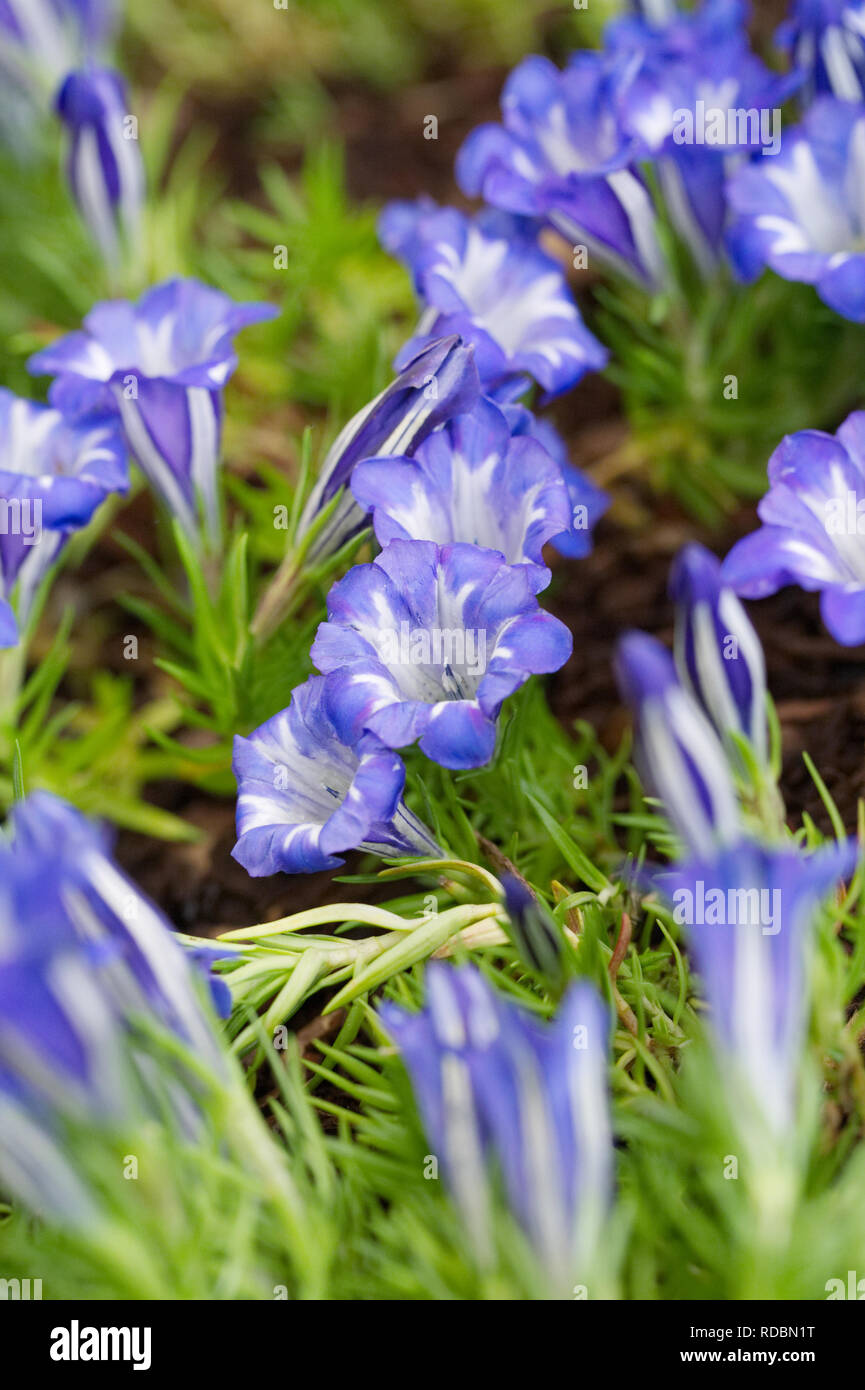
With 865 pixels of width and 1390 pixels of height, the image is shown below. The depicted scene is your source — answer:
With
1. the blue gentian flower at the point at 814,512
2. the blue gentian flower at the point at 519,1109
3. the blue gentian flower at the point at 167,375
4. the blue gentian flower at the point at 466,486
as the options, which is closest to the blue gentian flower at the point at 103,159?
the blue gentian flower at the point at 167,375

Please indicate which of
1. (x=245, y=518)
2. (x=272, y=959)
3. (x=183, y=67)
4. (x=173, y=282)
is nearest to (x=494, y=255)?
(x=173, y=282)

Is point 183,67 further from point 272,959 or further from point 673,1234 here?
point 673,1234

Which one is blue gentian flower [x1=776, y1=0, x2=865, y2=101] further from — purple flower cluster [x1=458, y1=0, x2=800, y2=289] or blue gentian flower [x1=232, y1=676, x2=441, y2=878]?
blue gentian flower [x1=232, y1=676, x2=441, y2=878]

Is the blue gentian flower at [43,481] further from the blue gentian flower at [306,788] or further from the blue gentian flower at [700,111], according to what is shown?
the blue gentian flower at [700,111]

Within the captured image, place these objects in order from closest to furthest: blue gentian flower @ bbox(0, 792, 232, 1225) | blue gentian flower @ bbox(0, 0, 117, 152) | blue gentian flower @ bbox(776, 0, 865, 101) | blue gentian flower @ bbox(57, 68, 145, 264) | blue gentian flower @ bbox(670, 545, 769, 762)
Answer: blue gentian flower @ bbox(0, 792, 232, 1225)
blue gentian flower @ bbox(670, 545, 769, 762)
blue gentian flower @ bbox(776, 0, 865, 101)
blue gentian flower @ bbox(57, 68, 145, 264)
blue gentian flower @ bbox(0, 0, 117, 152)

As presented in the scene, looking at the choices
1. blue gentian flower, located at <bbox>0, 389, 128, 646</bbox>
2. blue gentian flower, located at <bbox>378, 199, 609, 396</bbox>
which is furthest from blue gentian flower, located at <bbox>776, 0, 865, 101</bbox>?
blue gentian flower, located at <bbox>0, 389, 128, 646</bbox>
